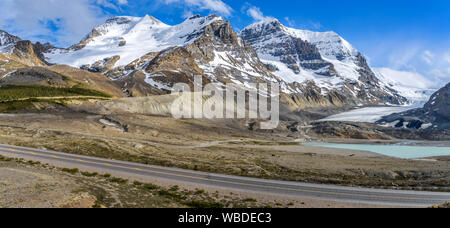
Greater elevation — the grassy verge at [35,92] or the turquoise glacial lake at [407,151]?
the grassy verge at [35,92]

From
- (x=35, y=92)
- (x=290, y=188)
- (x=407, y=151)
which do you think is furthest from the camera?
(x=35, y=92)

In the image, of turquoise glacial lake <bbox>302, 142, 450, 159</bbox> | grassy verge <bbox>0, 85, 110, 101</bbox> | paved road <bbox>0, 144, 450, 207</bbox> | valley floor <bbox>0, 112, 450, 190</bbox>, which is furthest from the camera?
grassy verge <bbox>0, 85, 110, 101</bbox>

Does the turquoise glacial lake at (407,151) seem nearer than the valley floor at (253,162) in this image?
No

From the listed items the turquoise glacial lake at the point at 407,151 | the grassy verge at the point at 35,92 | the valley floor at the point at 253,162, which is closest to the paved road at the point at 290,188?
the valley floor at the point at 253,162

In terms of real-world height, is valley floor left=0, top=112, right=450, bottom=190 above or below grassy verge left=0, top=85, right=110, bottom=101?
below

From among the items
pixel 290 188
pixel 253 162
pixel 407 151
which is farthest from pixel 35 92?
pixel 407 151

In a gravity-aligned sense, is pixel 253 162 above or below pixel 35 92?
below

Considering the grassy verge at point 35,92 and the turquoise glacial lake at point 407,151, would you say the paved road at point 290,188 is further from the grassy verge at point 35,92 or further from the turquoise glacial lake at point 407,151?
the grassy verge at point 35,92

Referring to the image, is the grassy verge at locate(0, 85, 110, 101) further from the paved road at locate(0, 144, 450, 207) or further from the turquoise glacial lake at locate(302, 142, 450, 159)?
the turquoise glacial lake at locate(302, 142, 450, 159)

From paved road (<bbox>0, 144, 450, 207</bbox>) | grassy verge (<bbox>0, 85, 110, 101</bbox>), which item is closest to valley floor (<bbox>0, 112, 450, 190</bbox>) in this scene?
paved road (<bbox>0, 144, 450, 207</bbox>)

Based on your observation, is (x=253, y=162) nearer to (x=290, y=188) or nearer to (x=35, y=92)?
(x=290, y=188)

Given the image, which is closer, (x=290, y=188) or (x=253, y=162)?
(x=290, y=188)
